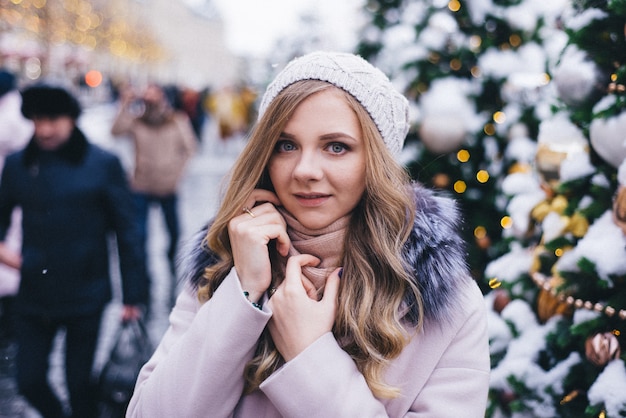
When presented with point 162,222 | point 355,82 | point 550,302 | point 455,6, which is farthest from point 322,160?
point 162,222

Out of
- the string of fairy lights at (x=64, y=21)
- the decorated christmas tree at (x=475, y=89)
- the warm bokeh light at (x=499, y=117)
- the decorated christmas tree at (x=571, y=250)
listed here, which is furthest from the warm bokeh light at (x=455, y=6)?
the string of fairy lights at (x=64, y=21)

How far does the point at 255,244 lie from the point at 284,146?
299 mm

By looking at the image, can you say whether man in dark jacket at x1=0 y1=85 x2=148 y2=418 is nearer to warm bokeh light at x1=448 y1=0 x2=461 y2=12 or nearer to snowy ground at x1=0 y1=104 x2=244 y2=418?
snowy ground at x1=0 y1=104 x2=244 y2=418

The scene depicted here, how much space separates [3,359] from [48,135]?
2.36 m

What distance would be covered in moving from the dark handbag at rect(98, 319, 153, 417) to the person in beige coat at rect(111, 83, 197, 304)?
3266mm

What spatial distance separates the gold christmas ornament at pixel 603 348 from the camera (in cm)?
225

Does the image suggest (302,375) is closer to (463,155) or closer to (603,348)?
(603,348)

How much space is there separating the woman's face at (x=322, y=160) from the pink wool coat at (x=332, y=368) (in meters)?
0.24

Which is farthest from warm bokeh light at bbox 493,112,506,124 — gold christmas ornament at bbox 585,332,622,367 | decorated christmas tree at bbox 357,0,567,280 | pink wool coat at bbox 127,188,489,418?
pink wool coat at bbox 127,188,489,418

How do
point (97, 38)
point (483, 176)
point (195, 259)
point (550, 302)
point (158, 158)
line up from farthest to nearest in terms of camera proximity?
point (97, 38)
point (158, 158)
point (483, 176)
point (550, 302)
point (195, 259)

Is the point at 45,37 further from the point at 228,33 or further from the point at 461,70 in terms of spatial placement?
the point at 228,33

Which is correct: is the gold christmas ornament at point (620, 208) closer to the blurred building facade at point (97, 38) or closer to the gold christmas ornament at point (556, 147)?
the gold christmas ornament at point (556, 147)

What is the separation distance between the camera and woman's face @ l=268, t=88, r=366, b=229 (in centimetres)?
164

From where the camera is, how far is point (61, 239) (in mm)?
3320
